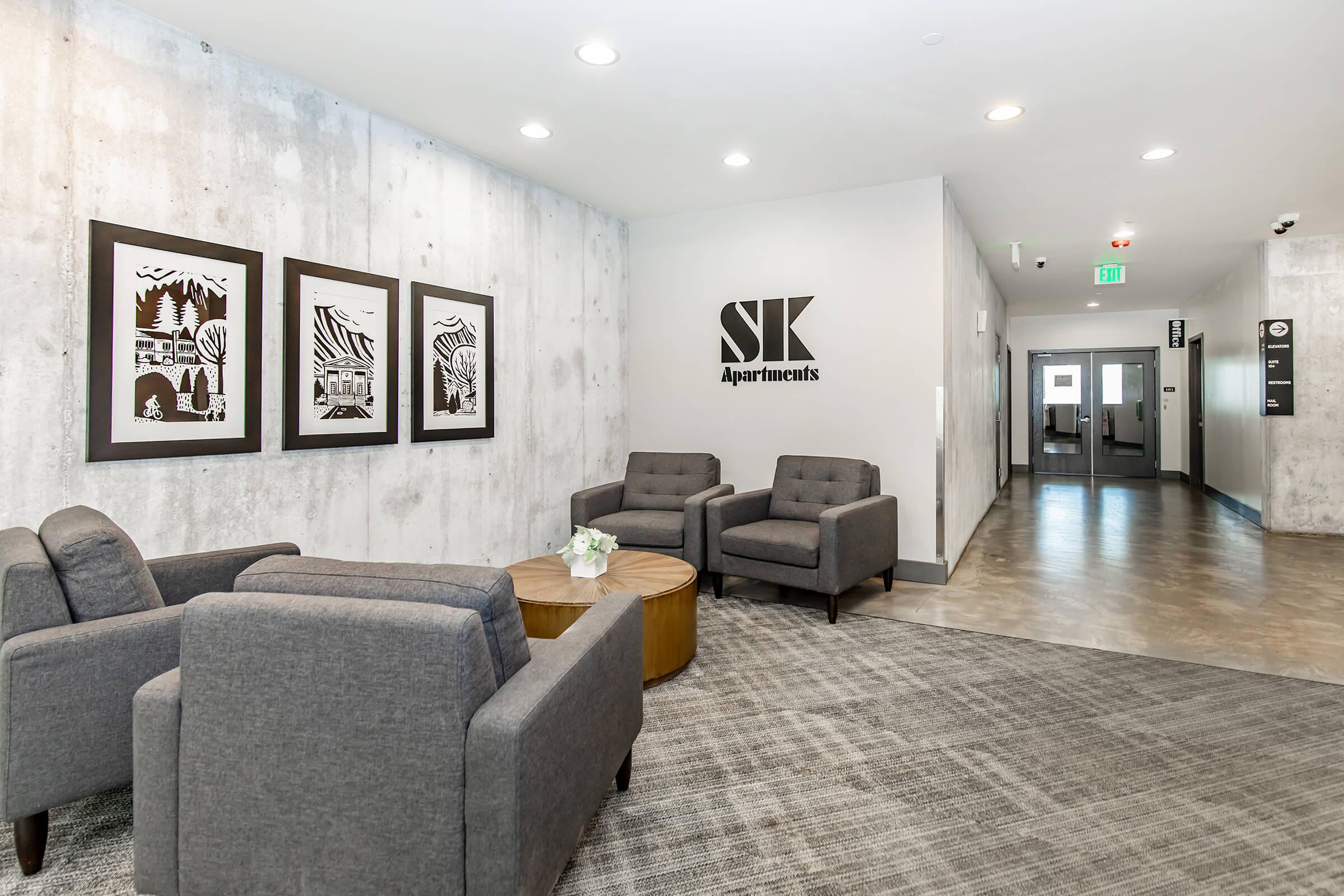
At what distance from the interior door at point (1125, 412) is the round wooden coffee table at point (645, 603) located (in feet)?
36.2

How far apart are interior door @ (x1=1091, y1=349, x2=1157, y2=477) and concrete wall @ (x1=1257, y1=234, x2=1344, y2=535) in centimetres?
494

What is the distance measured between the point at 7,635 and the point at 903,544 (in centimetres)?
484

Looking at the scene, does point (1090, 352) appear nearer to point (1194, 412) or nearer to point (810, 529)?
point (1194, 412)

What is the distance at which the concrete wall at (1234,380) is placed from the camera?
24.1 feet

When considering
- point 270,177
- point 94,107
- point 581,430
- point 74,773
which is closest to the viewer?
point 74,773

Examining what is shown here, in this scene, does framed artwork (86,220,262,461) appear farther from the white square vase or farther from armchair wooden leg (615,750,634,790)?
armchair wooden leg (615,750,634,790)

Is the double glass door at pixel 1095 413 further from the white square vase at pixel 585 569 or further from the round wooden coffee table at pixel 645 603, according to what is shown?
the white square vase at pixel 585 569

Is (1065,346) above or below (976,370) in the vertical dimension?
above

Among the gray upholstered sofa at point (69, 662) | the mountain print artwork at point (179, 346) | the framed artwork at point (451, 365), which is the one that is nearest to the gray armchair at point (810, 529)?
the framed artwork at point (451, 365)

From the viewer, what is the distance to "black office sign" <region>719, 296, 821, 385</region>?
18.2 ft

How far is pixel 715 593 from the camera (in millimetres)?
4758

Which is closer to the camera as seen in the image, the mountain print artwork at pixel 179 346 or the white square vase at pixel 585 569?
the mountain print artwork at pixel 179 346

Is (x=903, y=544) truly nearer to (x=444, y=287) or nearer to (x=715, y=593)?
(x=715, y=593)

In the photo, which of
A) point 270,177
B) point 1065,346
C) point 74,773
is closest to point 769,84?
point 270,177
